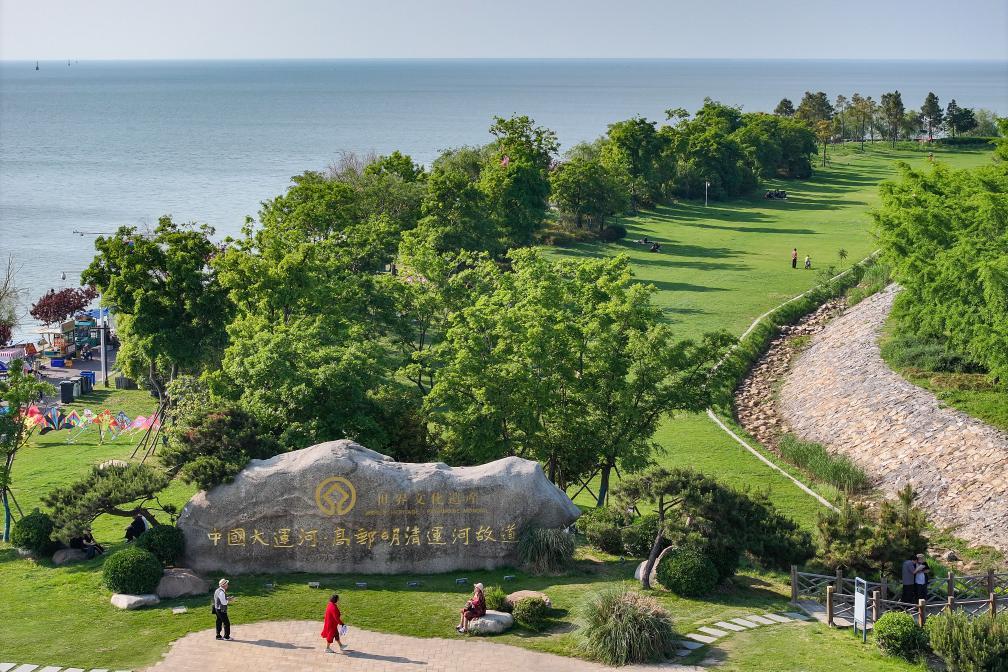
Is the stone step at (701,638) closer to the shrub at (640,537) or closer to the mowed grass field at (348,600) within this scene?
the mowed grass field at (348,600)

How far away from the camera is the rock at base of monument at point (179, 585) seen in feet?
91.0

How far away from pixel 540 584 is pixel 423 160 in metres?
151

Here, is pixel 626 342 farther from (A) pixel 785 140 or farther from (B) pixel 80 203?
(B) pixel 80 203

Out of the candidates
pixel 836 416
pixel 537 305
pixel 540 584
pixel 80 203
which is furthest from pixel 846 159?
pixel 540 584

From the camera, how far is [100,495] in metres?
29.3

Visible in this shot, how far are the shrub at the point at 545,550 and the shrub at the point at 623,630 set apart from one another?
4118mm

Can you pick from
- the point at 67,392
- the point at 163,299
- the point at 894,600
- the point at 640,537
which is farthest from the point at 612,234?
the point at 894,600

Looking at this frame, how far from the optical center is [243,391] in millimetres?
34594

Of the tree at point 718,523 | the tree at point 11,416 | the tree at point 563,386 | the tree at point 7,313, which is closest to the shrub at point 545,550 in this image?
the tree at point 718,523

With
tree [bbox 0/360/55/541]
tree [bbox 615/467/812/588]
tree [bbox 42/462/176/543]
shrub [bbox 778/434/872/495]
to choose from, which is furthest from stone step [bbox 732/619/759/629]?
tree [bbox 0/360/55/541]

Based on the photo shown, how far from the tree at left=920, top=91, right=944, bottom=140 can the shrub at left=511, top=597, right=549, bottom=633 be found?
145716 mm

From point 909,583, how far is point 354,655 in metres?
13.1

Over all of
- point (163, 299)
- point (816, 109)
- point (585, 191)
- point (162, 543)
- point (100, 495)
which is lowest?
point (162, 543)

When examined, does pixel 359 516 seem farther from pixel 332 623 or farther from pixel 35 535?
pixel 35 535
